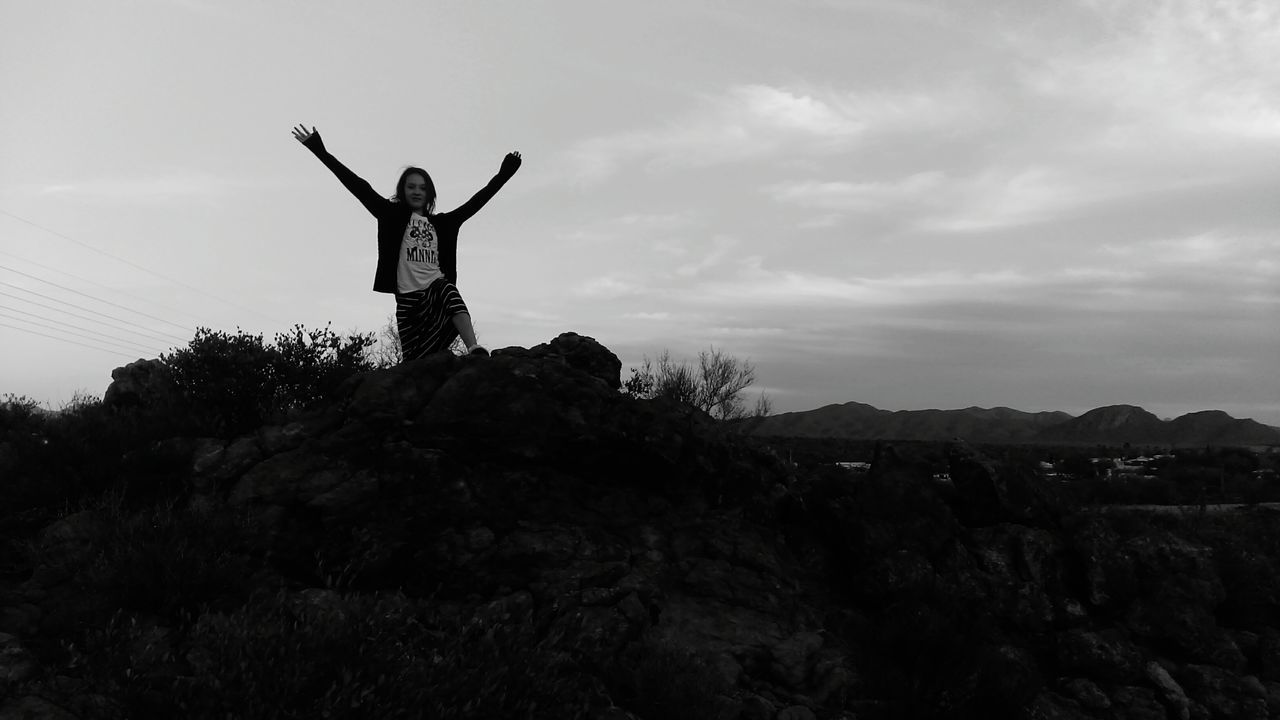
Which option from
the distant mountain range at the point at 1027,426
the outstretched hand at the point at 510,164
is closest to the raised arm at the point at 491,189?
the outstretched hand at the point at 510,164

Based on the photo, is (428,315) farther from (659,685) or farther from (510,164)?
(659,685)

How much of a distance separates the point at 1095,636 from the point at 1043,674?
31.8 inches

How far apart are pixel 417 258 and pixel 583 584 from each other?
405 cm

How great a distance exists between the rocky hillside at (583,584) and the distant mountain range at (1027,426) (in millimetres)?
108488

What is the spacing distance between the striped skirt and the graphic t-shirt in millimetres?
90

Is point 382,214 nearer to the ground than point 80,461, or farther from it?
farther from it

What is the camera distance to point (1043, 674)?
Result: 8133 mm

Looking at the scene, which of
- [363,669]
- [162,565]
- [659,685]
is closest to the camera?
[363,669]

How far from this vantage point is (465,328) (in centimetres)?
820

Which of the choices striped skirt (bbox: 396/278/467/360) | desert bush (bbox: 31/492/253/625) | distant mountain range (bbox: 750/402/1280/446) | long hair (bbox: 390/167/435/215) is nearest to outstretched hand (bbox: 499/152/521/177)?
long hair (bbox: 390/167/435/215)

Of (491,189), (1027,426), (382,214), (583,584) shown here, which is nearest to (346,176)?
(382,214)

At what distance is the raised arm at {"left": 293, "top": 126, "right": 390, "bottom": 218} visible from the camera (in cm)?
826

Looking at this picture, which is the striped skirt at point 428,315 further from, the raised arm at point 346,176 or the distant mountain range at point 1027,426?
the distant mountain range at point 1027,426

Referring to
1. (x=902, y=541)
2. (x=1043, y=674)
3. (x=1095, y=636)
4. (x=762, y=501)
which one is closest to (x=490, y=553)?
(x=762, y=501)
